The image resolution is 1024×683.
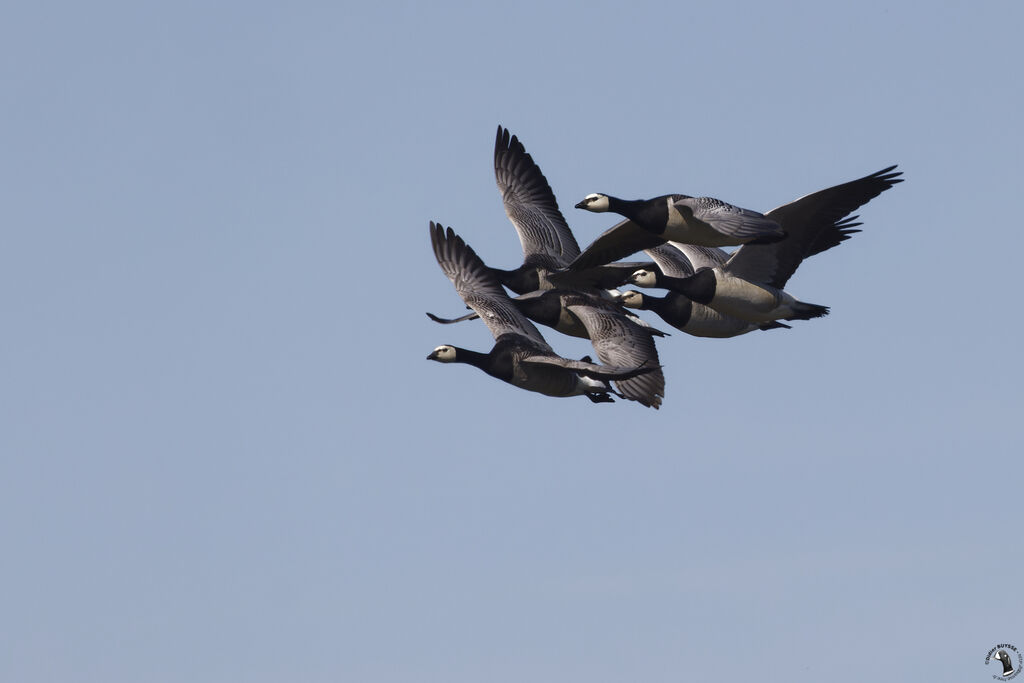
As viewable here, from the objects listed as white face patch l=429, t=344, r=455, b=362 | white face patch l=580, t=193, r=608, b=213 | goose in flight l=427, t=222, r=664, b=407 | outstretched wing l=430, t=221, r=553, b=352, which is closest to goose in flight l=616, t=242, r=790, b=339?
goose in flight l=427, t=222, r=664, b=407

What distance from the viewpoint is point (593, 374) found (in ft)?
86.4

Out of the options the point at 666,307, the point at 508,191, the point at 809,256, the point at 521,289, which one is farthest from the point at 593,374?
the point at 508,191

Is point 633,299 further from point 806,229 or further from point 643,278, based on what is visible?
point 806,229

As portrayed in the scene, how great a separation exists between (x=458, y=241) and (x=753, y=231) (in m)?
9.77

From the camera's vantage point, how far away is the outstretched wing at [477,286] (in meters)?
30.7

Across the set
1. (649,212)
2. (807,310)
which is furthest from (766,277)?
(649,212)

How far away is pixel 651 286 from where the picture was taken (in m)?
30.2

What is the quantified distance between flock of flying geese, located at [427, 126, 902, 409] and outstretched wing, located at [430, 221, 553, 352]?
4cm

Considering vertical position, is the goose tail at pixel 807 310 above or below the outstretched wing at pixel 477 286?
below

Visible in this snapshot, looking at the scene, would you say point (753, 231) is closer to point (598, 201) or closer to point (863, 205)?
point (863, 205)

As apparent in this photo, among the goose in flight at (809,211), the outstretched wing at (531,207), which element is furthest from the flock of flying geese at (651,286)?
the outstretched wing at (531,207)

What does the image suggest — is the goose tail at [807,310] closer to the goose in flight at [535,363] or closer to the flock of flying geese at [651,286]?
the flock of flying geese at [651,286]

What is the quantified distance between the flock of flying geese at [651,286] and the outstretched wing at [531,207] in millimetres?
2071

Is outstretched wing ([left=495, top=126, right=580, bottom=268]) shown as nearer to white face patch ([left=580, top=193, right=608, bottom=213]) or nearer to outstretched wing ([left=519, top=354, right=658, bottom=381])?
white face patch ([left=580, top=193, right=608, bottom=213])
